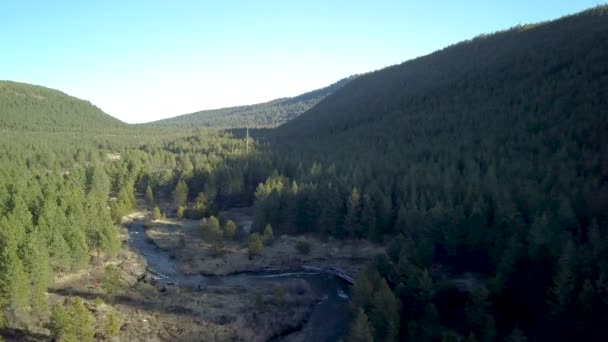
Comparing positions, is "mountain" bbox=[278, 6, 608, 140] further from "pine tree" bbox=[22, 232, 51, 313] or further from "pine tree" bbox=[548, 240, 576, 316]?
"pine tree" bbox=[22, 232, 51, 313]

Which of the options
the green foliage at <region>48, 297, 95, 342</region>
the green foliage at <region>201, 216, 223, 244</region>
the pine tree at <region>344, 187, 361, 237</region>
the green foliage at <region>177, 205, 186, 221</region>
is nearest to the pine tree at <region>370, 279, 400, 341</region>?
the green foliage at <region>48, 297, 95, 342</region>

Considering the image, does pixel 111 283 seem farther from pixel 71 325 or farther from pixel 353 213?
pixel 353 213

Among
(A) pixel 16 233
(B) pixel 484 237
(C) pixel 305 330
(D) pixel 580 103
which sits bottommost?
(C) pixel 305 330

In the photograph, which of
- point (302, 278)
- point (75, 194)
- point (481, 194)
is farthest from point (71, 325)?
point (481, 194)

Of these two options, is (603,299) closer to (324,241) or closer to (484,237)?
(484,237)

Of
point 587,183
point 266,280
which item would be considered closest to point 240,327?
point 266,280

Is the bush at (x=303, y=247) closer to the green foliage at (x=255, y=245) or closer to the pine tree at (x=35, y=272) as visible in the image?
the green foliage at (x=255, y=245)
